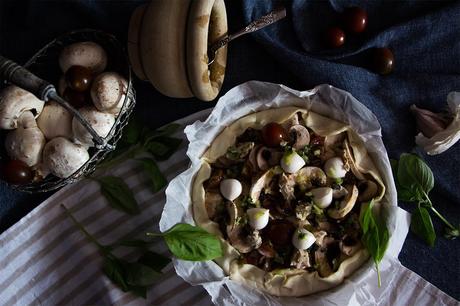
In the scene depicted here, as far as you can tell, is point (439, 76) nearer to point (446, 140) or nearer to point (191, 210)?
point (446, 140)

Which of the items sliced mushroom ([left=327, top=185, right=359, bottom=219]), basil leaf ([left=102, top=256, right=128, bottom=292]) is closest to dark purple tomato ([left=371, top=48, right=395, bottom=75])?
sliced mushroom ([left=327, top=185, right=359, bottom=219])

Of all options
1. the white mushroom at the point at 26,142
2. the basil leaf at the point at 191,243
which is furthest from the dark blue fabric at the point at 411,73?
the white mushroom at the point at 26,142

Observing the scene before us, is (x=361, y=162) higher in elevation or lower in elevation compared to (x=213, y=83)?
lower

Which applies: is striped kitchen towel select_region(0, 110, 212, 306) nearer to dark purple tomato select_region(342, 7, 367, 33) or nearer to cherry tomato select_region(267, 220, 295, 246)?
cherry tomato select_region(267, 220, 295, 246)

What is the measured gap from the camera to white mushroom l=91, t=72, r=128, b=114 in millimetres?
1253

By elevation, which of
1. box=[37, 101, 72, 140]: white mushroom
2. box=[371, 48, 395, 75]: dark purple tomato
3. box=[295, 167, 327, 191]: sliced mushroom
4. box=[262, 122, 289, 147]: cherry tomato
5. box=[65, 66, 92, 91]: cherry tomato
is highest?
box=[65, 66, 92, 91]: cherry tomato

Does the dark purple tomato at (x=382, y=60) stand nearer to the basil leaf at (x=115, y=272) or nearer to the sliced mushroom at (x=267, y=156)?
the sliced mushroom at (x=267, y=156)

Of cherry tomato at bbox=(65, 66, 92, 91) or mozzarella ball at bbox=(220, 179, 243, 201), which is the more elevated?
cherry tomato at bbox=(65, 66, 92, 91)

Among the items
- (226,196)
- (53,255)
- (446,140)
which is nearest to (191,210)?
(226,196)

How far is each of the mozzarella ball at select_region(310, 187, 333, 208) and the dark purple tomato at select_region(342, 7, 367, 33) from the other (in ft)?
1.47

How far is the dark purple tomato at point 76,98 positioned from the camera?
129 cm

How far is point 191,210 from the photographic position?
4.43 ft

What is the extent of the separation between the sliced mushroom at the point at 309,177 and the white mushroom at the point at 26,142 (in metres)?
0.61

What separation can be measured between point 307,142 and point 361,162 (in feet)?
0.46
